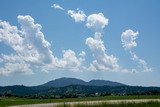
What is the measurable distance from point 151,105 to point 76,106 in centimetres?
1092

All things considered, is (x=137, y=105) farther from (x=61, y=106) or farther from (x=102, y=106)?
(x=61, y=106)

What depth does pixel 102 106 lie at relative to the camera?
58.8 metres

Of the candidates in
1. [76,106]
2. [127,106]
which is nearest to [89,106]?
[76,106]

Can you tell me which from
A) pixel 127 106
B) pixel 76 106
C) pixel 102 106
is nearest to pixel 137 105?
pixel 127 106

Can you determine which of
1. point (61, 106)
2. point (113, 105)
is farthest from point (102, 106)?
point (61, 106)

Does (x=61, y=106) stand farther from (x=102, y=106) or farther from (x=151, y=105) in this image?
(x=151, y=105)

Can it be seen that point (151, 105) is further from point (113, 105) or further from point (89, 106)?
point (89, 106)

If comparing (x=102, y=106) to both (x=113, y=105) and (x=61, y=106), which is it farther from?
(x=61, y=106)

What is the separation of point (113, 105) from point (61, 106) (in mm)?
7983

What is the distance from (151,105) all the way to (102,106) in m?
7.10

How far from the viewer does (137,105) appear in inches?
2265

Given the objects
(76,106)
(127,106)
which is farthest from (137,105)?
(76,106)

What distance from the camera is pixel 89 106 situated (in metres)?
59.3

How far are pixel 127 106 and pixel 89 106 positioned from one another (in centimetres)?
579
